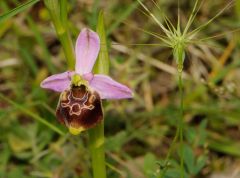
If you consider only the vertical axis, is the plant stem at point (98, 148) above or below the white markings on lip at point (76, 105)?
below

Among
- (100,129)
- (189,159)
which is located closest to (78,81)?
(100,129)

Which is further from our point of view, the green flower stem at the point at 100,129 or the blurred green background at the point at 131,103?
the blurred green background at the point at 131,103

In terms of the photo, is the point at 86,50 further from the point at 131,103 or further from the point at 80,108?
the point at 131,103

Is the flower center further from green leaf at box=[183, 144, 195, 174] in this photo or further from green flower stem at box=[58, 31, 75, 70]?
green leaf at box=[183, 144, 195, 174]

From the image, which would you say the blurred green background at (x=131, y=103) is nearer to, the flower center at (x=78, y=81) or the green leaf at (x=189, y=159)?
the green leaf at (x=189, y=159)

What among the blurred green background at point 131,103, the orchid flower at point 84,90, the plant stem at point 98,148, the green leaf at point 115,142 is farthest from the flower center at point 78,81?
the green leaf at point 115,142

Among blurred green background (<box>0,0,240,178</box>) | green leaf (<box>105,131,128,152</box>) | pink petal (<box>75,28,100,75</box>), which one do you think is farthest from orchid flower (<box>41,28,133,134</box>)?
green leaf (<box>105,131,128,152</box>)

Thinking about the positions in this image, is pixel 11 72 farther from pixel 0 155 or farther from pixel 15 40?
pixel 0 155

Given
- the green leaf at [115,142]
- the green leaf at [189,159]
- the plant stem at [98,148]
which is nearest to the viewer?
the plant stem at [98,148]
